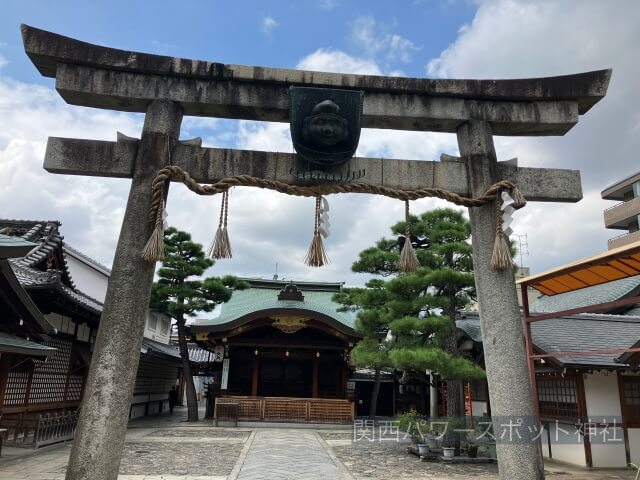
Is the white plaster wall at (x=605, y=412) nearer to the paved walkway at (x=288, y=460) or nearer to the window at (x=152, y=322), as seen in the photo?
the paved walkway at (x=288, y=460)

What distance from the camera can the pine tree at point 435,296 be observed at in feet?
37.9

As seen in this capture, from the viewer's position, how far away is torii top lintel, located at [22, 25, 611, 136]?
4770 millimetres

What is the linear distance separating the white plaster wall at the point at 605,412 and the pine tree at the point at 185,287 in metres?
13.6

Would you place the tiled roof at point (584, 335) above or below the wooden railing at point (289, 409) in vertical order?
Answer: above

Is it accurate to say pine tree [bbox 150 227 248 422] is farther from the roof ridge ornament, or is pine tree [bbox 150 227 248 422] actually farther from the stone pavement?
the stone pavement

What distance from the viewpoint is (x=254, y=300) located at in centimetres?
2547

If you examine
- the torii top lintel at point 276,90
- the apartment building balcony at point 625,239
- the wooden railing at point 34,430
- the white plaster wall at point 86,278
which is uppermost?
the apartment building balcony at point 625,239

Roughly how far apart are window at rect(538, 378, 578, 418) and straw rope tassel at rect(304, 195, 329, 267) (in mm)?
9647

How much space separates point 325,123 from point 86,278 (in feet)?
83.5

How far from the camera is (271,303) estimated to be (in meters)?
21.3

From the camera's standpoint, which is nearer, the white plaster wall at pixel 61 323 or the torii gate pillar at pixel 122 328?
the torii gate pillar at pixel 122 328

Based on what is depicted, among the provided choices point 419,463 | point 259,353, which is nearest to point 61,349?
point 259,353

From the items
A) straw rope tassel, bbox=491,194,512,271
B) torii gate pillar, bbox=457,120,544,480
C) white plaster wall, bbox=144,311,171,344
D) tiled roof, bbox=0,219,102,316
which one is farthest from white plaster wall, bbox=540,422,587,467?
white plaster wall, bbox=144,311,171,344

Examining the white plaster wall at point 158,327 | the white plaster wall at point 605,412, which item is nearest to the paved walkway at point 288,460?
the white plaster wall at point 605,412
